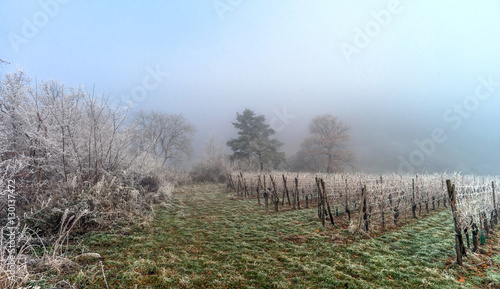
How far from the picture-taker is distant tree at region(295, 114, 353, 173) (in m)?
25.1

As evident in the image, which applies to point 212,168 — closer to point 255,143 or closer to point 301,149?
point 255,143

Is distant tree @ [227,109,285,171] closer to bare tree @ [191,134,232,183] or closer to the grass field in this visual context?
bare tree @ [191,134,232,183]

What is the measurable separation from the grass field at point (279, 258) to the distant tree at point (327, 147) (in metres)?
18.8

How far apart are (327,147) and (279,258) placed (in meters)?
23.6

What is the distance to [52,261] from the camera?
11.6ft

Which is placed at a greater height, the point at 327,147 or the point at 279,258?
the point at 327,147

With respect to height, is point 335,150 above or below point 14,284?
above

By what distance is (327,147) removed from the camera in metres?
25.9

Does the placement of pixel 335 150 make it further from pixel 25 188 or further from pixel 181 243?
pixel 25 188

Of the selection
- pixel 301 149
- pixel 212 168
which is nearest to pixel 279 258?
pixel 212 168

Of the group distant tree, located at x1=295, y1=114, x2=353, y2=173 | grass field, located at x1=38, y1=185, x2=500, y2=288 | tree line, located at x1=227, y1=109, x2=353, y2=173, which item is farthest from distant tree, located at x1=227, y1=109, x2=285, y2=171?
grass field, located at x1=38, y1=185, x2=500, y2=288

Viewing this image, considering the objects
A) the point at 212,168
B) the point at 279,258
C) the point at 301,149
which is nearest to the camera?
the point at 279,258

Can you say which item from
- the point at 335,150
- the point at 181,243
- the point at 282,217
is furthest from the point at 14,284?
the point at 335,150

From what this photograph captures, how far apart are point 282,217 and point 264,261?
3.80 metres
